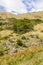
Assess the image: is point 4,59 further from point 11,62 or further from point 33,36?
point 33,36

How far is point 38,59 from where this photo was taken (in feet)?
59.0

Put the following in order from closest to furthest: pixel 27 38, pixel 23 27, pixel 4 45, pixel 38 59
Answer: pixel 38 59 → pixel 4 45 → pixel 27 38 → pixel 23 27

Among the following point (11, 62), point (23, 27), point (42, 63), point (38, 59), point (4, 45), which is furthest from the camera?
point (23, 27)

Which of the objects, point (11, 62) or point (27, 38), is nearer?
point (11, 62)

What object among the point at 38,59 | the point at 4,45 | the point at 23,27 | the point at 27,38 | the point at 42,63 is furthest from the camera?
the point at 23,27

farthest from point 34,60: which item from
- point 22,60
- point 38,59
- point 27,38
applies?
point 27,38

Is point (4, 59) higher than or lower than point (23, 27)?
higher

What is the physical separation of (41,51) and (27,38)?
180 ft

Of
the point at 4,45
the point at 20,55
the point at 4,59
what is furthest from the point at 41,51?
the point at 4,45

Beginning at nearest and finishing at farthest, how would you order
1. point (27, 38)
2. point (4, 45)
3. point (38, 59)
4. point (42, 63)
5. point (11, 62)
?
point (42, 63) < point (38, 59) < point (11, 62) < point (4, 45) < point (27, 38)

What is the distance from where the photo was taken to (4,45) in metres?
60.4

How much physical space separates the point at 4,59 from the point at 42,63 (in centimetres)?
488

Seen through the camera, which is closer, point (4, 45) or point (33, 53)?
point (33, 53)

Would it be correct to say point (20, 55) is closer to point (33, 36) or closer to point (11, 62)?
point (11, 62)
